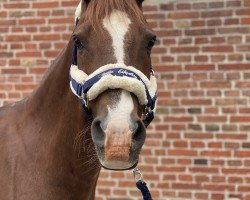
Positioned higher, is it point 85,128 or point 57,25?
point 57,25

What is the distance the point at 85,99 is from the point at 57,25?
263 cm

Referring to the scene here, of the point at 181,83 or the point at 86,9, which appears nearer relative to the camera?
the point at 86,9

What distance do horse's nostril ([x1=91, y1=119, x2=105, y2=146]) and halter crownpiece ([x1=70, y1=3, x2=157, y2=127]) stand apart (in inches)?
6.3

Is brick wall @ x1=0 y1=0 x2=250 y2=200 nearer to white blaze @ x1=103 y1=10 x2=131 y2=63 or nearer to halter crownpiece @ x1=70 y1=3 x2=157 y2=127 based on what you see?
halter crownpiece @ x1=70 y1=3 x2=157 y2=127

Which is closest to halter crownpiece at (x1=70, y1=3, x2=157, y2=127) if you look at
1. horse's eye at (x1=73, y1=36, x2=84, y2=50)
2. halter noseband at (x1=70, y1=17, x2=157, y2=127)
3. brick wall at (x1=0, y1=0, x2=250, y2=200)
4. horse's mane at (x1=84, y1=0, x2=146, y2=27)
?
halter noseband at (x1=70, y1=17, x2=157, y2=127)

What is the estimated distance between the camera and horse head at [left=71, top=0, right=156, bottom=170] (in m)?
2.01

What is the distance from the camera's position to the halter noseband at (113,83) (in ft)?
6.91

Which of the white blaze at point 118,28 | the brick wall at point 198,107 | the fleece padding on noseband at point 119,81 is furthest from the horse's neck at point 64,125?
the brick wall at point 198,107

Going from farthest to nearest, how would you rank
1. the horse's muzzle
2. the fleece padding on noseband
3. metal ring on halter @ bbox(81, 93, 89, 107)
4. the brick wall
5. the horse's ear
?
the brick wall, the horse's ear, metal ring on halter @ bbox(81, 93, 89, 107), the fleece padding on noseband, the horse's muzzle

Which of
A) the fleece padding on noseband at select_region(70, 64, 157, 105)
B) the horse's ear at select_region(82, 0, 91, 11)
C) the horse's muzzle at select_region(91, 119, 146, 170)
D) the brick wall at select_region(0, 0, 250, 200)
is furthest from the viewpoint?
the brick wall at select_region(0, 0, 250, 200)

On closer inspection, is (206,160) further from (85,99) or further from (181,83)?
(85,99)

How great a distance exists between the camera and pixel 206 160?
439 centimetres

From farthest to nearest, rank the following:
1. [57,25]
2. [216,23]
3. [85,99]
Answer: [57,25], [216,23], [85,99]

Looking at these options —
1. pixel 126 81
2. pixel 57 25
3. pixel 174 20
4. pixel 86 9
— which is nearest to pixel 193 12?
pixel 174 20
